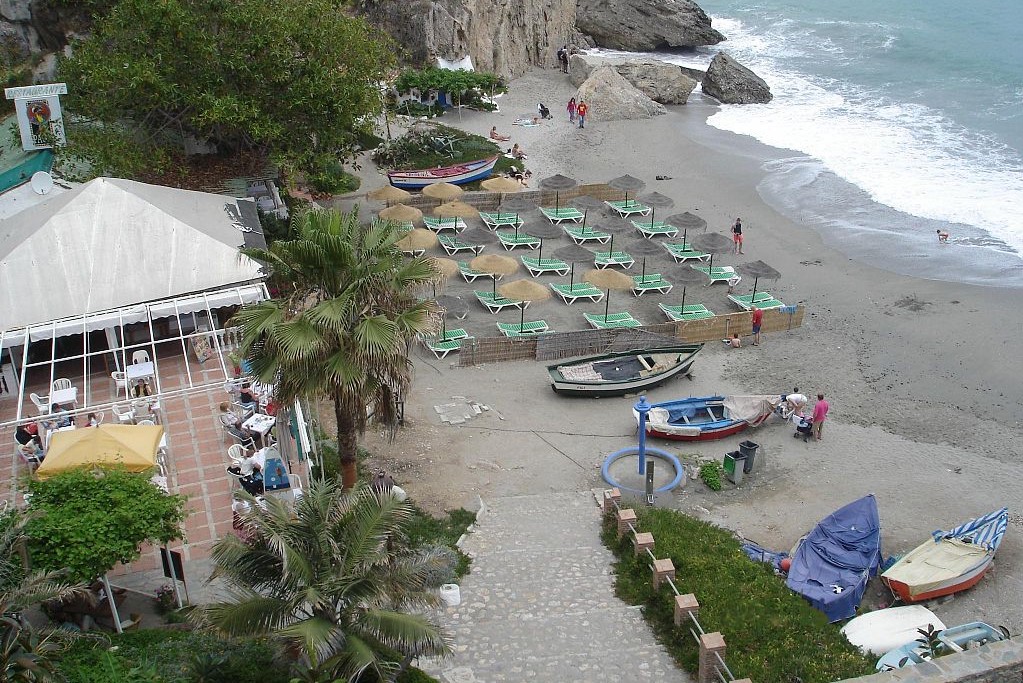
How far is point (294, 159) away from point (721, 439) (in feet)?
48.2

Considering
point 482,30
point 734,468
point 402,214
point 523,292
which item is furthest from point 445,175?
point 734,468

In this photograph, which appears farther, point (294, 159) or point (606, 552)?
point (294, 159)

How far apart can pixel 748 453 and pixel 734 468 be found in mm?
482

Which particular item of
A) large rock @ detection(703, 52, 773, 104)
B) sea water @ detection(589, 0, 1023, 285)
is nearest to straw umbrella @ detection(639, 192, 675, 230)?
sea water @ detection(589, 0, 1023, 285)

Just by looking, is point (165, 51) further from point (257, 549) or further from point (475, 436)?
point (257, 549)

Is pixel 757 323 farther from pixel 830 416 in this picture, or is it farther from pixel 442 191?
pixel 442 191

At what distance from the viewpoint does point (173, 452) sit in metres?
17.5

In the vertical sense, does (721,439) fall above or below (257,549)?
below

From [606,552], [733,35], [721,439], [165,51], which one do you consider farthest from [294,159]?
[733,35]

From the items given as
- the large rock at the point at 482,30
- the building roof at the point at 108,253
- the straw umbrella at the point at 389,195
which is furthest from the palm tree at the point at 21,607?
the large rock at the point at 482,30

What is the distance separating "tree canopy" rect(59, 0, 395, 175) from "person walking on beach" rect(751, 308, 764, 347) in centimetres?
1261

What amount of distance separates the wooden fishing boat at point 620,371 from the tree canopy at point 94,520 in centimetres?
1143

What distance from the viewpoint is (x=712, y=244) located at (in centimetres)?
2933

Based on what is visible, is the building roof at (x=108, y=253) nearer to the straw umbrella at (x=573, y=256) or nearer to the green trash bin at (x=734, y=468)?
the straw umbrella at (x=573, y=256)
